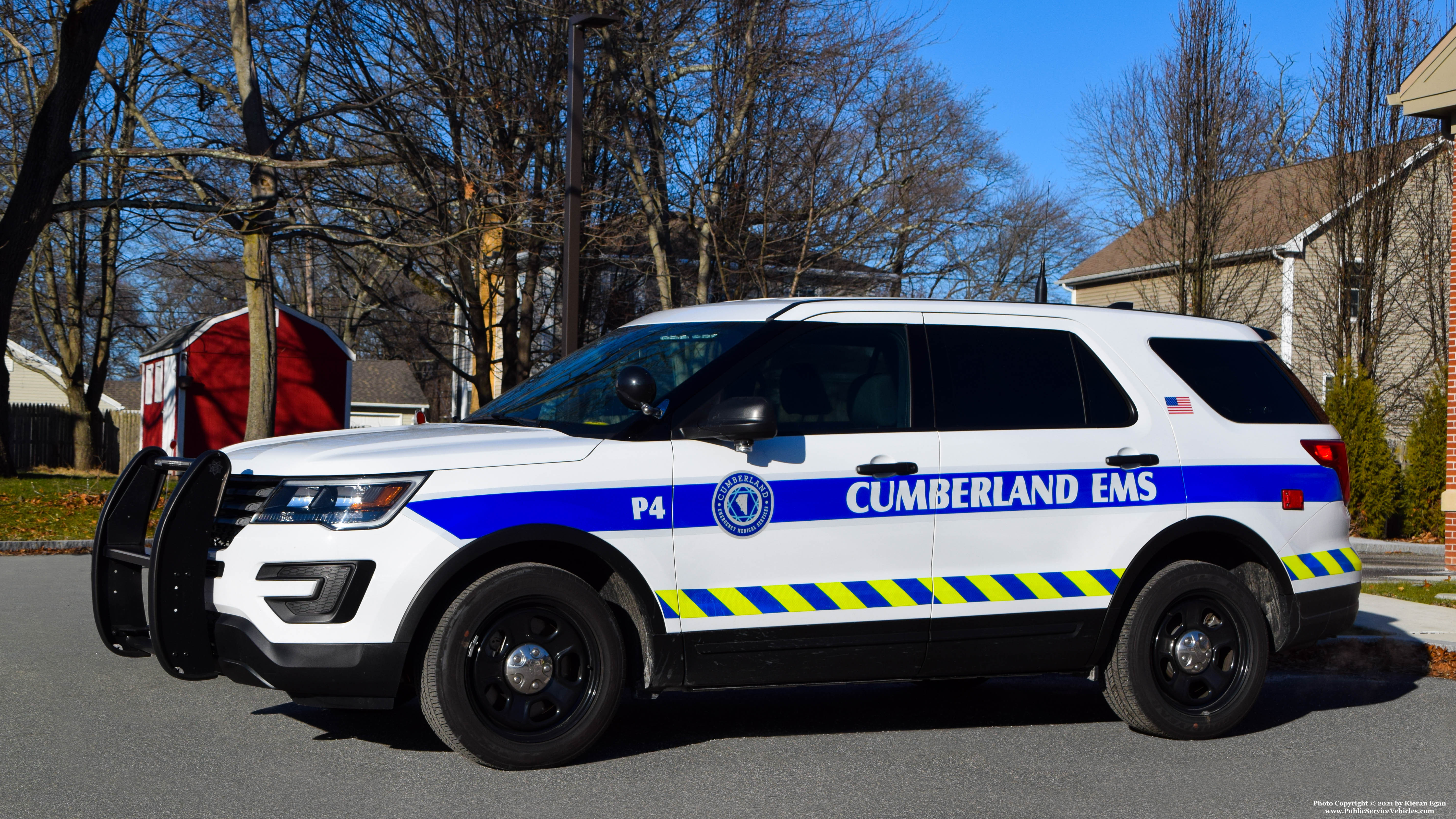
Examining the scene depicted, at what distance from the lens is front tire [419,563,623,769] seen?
5.08 m

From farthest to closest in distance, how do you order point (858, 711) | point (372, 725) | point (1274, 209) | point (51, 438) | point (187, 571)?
1. point (51, 438)
2. point (1274, 209)
3. point (858, 711)
4. point (372, 725)
5. point (187, 571)

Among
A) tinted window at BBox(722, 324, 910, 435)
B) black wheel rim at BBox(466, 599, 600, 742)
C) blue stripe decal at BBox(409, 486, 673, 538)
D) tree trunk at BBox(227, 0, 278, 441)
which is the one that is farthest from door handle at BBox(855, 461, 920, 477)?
tree trunk at BBox(227, 0, 278, 441)

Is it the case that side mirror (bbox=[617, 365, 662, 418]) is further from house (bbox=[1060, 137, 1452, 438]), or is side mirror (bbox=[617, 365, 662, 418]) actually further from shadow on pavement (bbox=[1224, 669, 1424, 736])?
house (bbox=[1060, 137, 1452, 438])

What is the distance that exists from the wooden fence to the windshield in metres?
33.5

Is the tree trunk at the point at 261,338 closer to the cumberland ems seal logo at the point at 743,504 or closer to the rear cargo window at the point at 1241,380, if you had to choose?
the cumberland ems seal logo at the point at 743,504

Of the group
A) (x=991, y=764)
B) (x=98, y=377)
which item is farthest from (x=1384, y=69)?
(x=98, y=377)

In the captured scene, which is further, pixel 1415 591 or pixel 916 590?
pixel 1415 591

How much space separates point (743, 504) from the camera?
5.46 metres

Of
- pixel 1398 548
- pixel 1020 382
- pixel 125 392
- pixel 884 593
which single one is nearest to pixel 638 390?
pixel 884 593

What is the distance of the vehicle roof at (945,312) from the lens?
19.7 ft

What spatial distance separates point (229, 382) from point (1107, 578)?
2812cm

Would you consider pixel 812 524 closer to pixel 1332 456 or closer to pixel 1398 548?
pixel 1332 456

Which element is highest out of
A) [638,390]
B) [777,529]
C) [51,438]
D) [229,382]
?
[229,382]

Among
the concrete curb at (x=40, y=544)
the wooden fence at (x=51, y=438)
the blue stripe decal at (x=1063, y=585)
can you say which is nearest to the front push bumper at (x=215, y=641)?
the blue stripe decal at (x=1063, y=585)
